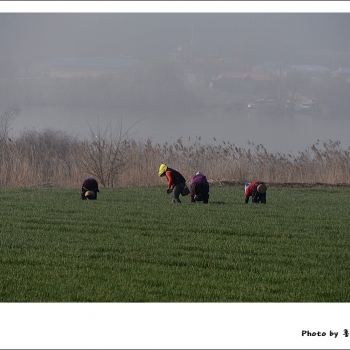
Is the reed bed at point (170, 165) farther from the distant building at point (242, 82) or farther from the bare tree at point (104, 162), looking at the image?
the distant building at point (242, 82)

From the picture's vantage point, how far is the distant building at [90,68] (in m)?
125

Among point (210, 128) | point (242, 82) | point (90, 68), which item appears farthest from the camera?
point (90, 68)

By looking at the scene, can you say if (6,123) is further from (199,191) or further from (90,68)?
(90,68)

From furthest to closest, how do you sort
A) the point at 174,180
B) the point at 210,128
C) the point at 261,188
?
the point at 210,128 < the point at 174,180 < the point at 261,188

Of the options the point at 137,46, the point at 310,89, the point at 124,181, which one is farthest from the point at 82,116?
the point at 137,46

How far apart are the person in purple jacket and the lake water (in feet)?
94.7

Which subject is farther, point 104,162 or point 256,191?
point 104,162

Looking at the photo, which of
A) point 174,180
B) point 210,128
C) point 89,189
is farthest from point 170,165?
point 210,128

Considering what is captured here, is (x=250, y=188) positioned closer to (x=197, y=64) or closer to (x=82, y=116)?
(x=82, y=116)

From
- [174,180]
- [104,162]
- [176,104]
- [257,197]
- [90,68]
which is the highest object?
[90,68]

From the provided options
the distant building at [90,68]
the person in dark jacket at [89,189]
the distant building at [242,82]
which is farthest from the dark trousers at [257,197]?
the distant building at [90,68]

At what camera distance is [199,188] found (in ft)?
49.1

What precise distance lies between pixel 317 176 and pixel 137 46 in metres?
177

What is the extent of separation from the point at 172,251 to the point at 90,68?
124636mm
